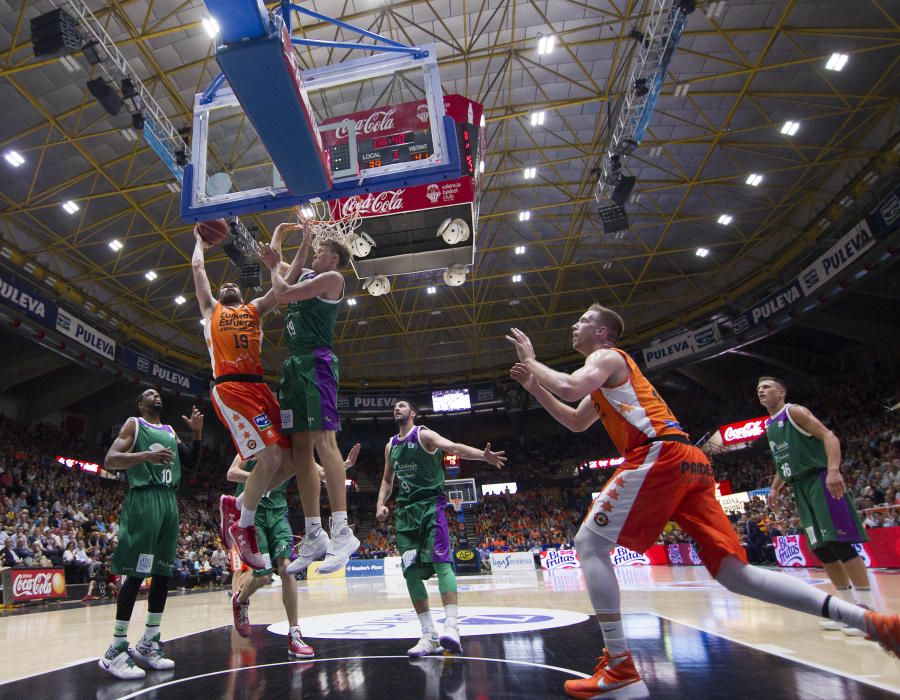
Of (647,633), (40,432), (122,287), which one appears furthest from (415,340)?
(647,633)

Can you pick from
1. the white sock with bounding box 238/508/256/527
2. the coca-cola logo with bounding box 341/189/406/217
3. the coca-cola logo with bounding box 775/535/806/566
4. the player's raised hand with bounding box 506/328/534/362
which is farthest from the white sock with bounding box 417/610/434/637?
the coca-cola logo with bounding box 775/535/806/566

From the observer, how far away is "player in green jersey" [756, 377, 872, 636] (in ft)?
15.9

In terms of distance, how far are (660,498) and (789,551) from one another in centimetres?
1368

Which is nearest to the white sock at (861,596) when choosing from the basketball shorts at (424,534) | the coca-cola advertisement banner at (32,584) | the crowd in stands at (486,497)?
the crowd in stands at (486,497)

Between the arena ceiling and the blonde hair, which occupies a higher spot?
the arena ceiling

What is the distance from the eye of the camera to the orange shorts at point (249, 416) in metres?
4.02

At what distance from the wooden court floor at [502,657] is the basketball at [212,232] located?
10.6 feet

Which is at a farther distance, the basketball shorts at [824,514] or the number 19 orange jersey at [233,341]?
the basketball shorts at [824,514]

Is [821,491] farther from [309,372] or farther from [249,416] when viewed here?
[249,416]

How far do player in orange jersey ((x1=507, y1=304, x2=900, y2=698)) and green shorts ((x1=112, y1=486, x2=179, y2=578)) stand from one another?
10.7ft

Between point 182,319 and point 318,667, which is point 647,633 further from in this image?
point 182,319

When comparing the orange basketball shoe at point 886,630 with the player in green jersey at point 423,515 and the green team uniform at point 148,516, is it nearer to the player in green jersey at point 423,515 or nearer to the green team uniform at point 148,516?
the player in green jersey at point 423,515

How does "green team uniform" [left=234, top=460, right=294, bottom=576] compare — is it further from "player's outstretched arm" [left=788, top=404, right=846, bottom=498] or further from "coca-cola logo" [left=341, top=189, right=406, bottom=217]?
"coca-cola logo" [left=341, top=189, right=406, bottom=217]

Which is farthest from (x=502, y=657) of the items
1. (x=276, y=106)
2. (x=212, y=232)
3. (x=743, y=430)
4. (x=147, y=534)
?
(x=743, y=430)
